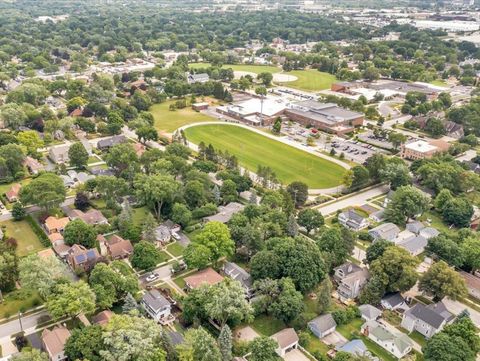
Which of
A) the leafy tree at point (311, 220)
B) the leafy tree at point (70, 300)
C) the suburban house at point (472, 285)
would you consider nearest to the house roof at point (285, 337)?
the leafy tree at point (70, 300)

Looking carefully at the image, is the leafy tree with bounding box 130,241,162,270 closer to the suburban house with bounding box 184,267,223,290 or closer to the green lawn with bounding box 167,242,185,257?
the suburban house with bounding box 184,267,223,290

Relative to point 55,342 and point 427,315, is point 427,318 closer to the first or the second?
point 427,315

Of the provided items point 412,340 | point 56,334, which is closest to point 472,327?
point 412,340

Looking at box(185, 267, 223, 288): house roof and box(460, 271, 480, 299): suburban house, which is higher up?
box(185, 267, 223, 288): house roof

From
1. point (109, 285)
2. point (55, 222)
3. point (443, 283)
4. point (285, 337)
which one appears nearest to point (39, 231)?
point (55, 222)

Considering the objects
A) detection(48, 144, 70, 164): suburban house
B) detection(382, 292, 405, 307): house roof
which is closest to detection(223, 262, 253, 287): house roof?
detection(382, 292, 405, 307): house roof

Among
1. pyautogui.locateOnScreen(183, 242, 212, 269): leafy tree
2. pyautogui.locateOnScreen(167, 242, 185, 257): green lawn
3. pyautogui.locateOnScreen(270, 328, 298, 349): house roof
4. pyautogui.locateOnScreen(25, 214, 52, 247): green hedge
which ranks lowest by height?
pyautogui.locateOnScreen(167, 242, 185, 257): green lawn

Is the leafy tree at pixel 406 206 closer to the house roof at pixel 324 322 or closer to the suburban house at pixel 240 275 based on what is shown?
the house roof at pixel 324 322
